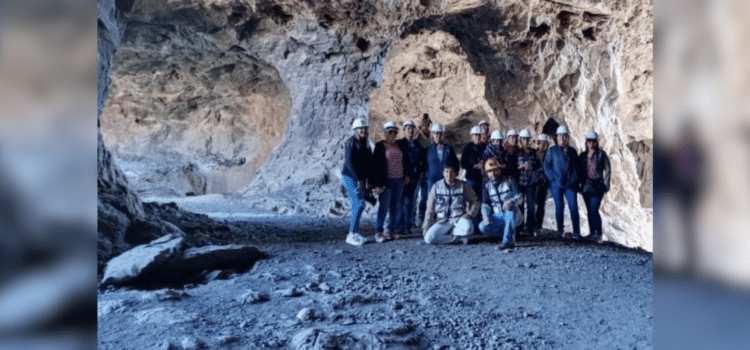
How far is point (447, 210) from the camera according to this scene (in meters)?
4.63

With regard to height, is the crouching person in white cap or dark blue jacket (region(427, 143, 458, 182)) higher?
dark blue jacket (region(427, 143, 458, 182))

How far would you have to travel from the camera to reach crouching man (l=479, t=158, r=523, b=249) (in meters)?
4.63

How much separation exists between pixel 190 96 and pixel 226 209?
438 centimetres

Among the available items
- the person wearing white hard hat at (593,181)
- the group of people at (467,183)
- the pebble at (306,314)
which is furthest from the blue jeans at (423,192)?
the pebble at (306,314)

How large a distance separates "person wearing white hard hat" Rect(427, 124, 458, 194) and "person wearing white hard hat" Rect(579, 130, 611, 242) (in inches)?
44.9

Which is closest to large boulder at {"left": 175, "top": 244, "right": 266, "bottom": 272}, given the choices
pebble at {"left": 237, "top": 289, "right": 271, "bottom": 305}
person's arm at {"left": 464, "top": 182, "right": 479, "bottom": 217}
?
pebble at {"left": 237, "top": 289, "right": 271, "bottom": 305}

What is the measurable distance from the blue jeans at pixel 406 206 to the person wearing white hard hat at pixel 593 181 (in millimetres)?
1452

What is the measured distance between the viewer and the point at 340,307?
357cm

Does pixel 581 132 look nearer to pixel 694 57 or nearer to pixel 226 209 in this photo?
pixel 226 209

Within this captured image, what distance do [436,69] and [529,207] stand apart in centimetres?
318

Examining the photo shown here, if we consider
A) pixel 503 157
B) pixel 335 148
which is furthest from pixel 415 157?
pixel 335 148

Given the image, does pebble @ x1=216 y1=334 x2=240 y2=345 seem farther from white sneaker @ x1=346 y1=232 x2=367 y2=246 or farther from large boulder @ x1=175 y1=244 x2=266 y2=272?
white sneaker @ x1=346 y1=232 x2=367 y2=246

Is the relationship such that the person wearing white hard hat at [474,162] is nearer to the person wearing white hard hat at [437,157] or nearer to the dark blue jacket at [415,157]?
the person wearing white hard hat at [437,157]

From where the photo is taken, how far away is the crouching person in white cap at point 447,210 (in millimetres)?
4617
